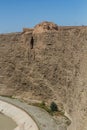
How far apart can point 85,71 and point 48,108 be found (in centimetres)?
1236

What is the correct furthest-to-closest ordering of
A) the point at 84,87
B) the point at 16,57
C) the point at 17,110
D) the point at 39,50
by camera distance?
the point at 16,57 < the point at 39,50 < the point at 17,110 < the point at 84,87

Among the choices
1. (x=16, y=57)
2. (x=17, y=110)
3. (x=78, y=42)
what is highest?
(x=78, y=42)

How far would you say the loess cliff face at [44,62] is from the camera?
3322 centimetres

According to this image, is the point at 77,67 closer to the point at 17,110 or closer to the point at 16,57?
the point at 17,110

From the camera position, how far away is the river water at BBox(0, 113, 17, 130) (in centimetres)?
3367

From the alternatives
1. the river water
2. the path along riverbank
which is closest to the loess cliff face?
the path along riverbank

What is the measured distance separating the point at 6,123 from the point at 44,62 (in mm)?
9210

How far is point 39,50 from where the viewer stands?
40.5 metres

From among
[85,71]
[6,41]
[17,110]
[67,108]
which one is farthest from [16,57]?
[85,71]

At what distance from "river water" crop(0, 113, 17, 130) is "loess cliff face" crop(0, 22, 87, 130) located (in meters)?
5.48

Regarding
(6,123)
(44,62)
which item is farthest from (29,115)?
(44,62)

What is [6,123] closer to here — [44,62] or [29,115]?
[29,115]

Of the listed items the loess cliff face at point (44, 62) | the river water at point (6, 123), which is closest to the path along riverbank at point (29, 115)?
the river water at point (6, 123)

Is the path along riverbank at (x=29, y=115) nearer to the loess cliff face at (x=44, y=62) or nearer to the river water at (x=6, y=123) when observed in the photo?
the river water at (x=6, y=123)
